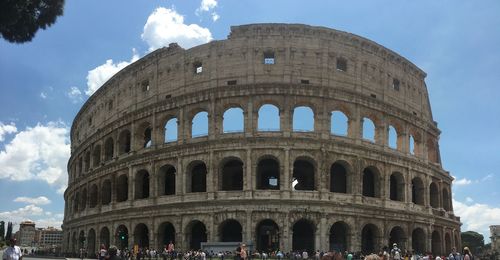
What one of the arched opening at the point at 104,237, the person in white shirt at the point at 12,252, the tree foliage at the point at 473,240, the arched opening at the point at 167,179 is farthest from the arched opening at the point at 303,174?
the tree foliage at the point at 473,240

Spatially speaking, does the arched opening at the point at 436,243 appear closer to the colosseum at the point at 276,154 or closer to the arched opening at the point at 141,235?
the colosseum at the point at 276,154

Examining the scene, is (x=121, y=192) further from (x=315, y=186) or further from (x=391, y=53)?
(x=391, y=53)

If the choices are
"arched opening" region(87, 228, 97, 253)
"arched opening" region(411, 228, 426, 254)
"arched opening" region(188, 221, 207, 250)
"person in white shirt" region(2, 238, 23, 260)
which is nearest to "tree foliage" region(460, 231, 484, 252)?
"arched opening" region(411, 228, 426, 254)

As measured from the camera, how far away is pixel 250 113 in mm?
39344

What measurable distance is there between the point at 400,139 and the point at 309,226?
35.8 ft

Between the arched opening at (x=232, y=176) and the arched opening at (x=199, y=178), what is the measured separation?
1.57 metres

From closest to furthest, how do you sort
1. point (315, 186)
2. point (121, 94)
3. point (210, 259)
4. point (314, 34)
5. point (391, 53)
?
point (210, 259), point (315, 186), point (314, 34), point (391, 53), point (121, 94)

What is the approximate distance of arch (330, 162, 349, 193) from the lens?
40844 millimetres

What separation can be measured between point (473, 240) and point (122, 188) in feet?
262

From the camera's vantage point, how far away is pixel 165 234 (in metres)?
43.0

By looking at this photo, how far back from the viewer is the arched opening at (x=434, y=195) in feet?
156

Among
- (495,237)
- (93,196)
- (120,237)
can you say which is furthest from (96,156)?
(495,237)

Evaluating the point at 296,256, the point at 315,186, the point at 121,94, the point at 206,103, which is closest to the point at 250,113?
the point at 206,103

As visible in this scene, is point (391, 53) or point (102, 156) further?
point (102, 156)
